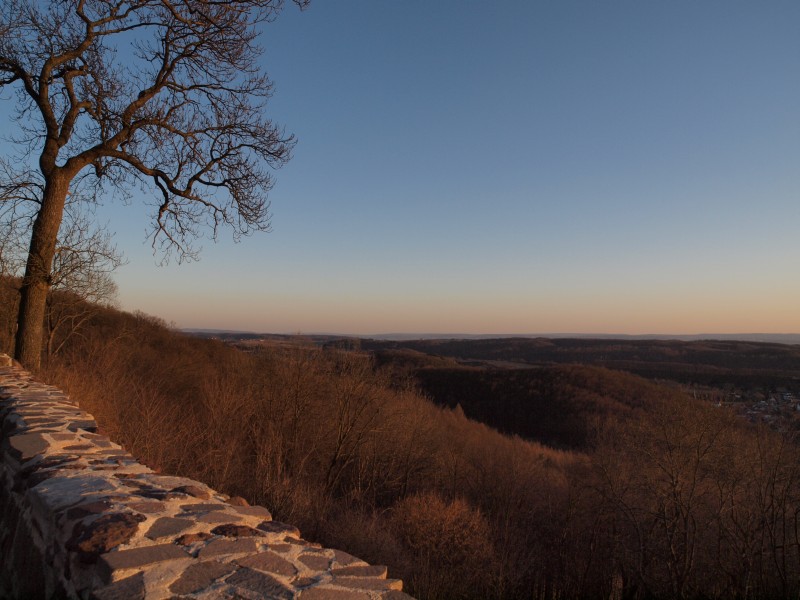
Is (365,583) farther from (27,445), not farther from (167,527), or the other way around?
(27,445)

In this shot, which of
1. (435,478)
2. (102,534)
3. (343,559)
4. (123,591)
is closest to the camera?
(123,591)

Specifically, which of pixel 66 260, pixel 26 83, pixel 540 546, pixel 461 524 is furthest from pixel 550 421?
pixel 26 83

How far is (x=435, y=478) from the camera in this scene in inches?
791

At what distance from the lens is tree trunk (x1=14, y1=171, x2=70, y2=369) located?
8719 millimetres

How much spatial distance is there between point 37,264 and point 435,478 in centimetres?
1555

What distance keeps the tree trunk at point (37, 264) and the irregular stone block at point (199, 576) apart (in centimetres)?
823

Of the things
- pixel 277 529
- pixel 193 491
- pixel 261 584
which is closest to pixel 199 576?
pixel 261 584

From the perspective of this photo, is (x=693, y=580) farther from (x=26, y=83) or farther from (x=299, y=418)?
(x=26, y=83)

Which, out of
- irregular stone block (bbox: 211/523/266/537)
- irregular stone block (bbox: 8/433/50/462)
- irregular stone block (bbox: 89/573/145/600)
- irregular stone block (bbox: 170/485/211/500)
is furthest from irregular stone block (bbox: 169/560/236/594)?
irregular stone block (bbox: 8/433/50/462)

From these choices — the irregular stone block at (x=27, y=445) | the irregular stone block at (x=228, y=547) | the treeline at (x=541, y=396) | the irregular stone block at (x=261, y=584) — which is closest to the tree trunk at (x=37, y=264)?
the irregular stone block at (x=27, y=445)

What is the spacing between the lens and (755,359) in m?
59.5

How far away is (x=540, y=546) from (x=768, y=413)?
7.45 metres

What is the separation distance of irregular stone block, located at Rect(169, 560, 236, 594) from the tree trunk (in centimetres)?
823

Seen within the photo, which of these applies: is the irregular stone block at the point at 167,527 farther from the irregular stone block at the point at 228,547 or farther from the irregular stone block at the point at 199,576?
the irregular stone block at the point at 199,576
